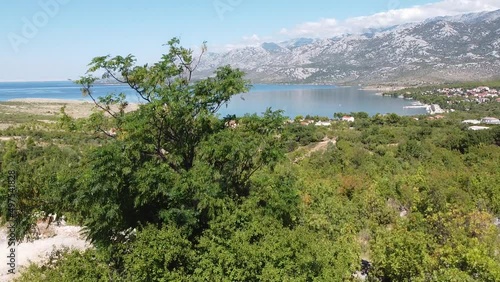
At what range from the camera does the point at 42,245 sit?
16.9m

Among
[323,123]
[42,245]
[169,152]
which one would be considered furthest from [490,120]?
[42,245]

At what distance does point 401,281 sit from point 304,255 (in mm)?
3397

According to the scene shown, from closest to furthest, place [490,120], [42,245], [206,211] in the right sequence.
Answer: [206,211]
[42,245]
[490,120]

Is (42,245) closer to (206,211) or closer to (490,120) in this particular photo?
(206,211)

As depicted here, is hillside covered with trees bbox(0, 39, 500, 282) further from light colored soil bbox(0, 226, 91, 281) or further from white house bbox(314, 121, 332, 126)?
white house bbox(314, 121, 332, 126)

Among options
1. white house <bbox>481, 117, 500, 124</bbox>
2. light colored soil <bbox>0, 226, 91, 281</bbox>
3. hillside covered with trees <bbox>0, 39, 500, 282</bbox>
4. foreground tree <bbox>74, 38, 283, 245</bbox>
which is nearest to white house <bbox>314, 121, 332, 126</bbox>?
white house <bbox>481, 117, 500, 124</bbox>

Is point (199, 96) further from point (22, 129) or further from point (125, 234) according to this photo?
point (22, 129)

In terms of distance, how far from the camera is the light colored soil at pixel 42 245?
1456cm

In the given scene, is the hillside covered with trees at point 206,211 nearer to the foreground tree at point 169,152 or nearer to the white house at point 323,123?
the foreground tree at point 169,152

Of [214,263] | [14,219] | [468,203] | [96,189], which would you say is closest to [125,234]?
[96,189]

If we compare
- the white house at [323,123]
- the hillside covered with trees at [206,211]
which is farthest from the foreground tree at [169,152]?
the white house at [323,123]

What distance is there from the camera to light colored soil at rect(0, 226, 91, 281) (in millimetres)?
14562

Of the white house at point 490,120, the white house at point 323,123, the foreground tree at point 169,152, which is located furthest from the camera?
the white house at point 323,123

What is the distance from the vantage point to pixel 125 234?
10961mm
